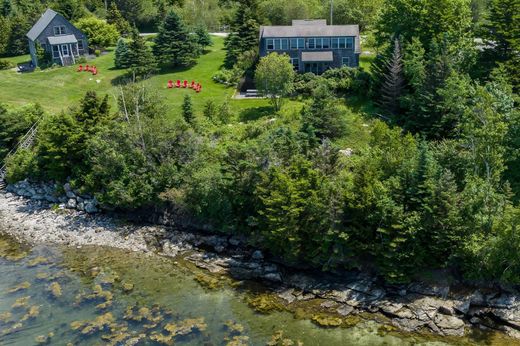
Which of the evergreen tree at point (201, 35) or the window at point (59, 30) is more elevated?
the window at point (59, 30)

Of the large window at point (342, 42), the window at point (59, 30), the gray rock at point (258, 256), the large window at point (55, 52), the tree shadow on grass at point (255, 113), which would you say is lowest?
the gray rock at point (258, 256)

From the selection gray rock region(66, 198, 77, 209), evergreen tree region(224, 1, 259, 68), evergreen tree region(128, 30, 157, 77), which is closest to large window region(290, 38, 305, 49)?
evergreen tree region(224, 1, 259, 68)

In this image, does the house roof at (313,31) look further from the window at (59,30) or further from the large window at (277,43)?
the window at (59,30)

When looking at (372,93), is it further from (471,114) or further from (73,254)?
(73,254)

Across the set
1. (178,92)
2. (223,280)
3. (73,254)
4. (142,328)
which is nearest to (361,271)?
(223,280)

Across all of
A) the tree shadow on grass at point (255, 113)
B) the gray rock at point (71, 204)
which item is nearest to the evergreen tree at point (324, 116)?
the tree shadow on grass at point (255, 113)

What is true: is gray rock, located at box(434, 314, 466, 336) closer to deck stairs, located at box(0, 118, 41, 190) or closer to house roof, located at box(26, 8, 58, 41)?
deck stairs, located at box(0, 118, 41, 190)

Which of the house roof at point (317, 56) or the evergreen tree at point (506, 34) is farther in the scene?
the house roof at point (317, 56)

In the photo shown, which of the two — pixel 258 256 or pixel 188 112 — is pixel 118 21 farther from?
pixel 258 256
